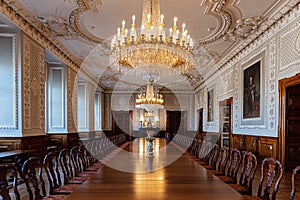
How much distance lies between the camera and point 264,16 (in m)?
6.26

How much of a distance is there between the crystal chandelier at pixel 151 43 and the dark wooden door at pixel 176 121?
44.1 ft

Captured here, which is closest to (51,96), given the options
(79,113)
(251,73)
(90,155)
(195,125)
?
(79,113)

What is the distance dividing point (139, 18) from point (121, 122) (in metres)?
12.8

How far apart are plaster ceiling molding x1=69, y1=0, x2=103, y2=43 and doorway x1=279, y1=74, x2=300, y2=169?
446 cm

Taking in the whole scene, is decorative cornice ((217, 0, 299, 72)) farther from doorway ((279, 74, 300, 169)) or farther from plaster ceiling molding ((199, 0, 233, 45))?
doorway ((279, 74, 300, 169))

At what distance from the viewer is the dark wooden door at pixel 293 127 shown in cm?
618

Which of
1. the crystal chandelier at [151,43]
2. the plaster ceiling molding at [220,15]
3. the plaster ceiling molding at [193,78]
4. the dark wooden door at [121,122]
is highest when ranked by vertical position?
the plaster ceiling molding at [220,15]

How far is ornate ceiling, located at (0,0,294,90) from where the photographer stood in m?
5.61

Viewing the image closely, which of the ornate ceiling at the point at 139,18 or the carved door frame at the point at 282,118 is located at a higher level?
the ornate ceiling at the point at 139,18

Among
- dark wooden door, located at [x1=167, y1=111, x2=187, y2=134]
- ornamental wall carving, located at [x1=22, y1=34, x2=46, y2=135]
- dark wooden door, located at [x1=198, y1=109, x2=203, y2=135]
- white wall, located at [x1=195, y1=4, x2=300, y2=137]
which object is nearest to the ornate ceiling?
white wall, located at [x1=195, y1=4, x2=300, y2=137]

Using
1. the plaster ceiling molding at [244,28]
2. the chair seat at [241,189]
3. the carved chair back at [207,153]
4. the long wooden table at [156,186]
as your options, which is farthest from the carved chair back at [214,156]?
the plaster ceiling molding at [244,28]

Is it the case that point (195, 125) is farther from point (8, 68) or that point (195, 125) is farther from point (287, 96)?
point (8, 68)

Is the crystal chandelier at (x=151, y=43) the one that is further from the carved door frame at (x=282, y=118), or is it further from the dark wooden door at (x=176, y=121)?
the dark wooden door at (x=176, y=121)

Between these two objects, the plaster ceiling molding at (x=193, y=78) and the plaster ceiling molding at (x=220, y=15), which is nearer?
the plaster ceiling molding at (x=220, y=15)
